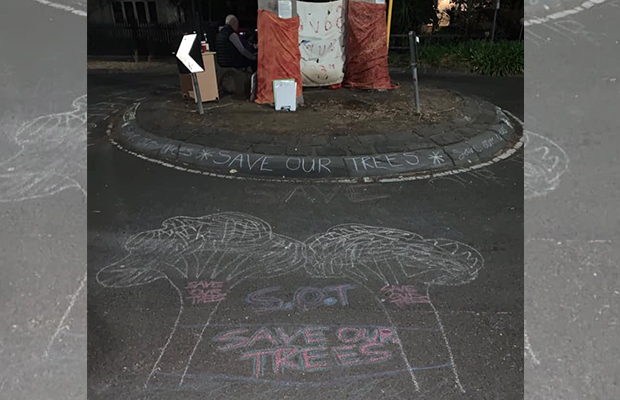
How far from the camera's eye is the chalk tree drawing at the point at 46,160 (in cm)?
479

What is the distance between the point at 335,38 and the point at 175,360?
28.0ft

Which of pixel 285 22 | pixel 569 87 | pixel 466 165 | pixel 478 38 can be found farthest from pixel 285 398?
pixel 478 38

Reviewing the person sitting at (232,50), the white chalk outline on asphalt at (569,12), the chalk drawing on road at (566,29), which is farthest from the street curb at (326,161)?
the white chalk outline on asphalt at (569,12)

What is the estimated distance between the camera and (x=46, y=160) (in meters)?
5.48

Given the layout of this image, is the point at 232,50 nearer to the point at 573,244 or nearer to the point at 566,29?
the point at 573,244

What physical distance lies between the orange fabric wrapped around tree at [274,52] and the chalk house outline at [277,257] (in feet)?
15.8

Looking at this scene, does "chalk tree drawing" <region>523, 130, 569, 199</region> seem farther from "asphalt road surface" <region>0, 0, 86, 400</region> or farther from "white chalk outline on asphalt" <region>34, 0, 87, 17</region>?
"white chalk outline on asphalt" <region>34, 0, 87, 17</region>

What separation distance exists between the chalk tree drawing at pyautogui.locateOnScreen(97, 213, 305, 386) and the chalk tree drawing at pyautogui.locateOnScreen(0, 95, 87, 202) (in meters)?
1.48

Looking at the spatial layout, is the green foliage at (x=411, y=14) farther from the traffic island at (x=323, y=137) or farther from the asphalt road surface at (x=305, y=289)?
the asphalt road surface at (x=305, y=289)

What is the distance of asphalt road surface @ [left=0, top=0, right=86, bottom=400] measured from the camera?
261 cm

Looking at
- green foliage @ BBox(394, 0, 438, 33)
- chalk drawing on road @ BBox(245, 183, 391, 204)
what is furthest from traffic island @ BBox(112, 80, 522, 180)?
green foliage @ BBox(394, 0, 438, 33)

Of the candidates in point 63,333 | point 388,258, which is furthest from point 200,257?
point 388,258

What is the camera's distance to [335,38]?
391 inches

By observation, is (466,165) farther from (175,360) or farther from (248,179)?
(175,360)
